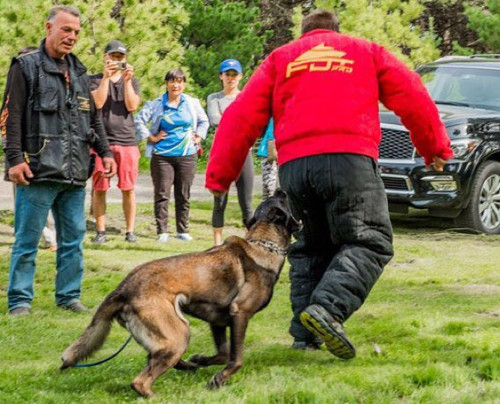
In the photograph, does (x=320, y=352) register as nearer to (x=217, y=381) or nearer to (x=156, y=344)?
(x=217, y=381)

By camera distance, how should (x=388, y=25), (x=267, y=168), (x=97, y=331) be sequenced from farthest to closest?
(x=388, y=25) → (x=267, y=168) → (x=97, y=331)

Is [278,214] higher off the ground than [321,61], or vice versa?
[321,61]

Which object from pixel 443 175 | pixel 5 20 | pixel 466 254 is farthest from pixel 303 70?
pixel 5 20

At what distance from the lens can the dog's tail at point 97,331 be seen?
16.6 feet

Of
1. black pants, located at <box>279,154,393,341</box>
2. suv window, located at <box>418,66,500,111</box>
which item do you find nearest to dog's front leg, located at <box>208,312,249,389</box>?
black pants, located at <box>279,154,393,341</box>

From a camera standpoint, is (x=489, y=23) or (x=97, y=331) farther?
(x=489, y=23)

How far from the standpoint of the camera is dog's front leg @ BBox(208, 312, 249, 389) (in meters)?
5.15

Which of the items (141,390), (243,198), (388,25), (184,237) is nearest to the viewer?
(141,390)

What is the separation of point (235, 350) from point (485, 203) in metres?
7.24

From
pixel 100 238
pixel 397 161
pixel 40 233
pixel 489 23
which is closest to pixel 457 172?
pixel 397 161

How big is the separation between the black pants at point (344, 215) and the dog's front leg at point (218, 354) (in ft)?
1.75

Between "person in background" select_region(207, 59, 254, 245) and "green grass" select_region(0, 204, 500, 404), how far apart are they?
1129mm

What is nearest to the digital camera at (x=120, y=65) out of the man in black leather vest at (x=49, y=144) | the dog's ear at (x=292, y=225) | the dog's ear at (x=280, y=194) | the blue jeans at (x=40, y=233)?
the man in black leather vest at (x=49, y=144)

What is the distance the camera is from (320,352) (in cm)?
584
